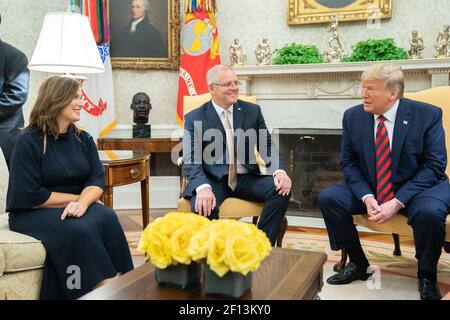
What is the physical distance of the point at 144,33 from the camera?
4.94m

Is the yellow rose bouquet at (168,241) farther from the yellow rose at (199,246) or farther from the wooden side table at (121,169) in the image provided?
the wooden side table at (121,169)

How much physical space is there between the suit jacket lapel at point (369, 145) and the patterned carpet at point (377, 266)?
0.62m

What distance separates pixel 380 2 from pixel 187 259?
12.2ft

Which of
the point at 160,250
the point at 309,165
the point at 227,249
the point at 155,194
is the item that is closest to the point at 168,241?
the point at 160,250

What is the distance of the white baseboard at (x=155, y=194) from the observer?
5.04 meters

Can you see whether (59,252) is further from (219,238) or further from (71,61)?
(71,61)

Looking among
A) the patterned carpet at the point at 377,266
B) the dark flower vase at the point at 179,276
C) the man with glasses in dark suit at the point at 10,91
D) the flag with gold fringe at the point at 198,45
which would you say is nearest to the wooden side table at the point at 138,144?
the flag with gold fringe at the point at 198,45

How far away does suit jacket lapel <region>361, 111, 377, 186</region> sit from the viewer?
109 inches

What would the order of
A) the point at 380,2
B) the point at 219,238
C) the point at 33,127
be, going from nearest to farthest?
1. the point at 219,238
2. the point at 33,127
3. the point at 380,2

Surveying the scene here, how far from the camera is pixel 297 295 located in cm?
148

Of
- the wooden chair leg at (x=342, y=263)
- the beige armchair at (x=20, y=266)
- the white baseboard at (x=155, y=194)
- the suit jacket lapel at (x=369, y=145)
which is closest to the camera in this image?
the beige armchair at (x=20, y=266)

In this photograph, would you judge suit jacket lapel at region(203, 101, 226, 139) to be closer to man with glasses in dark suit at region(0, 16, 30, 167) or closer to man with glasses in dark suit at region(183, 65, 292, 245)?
man with glasses in dark suit at region(183, 65, 292, 245)

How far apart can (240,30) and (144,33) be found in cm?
101

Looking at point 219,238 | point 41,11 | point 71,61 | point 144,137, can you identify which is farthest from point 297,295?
point 41,11
